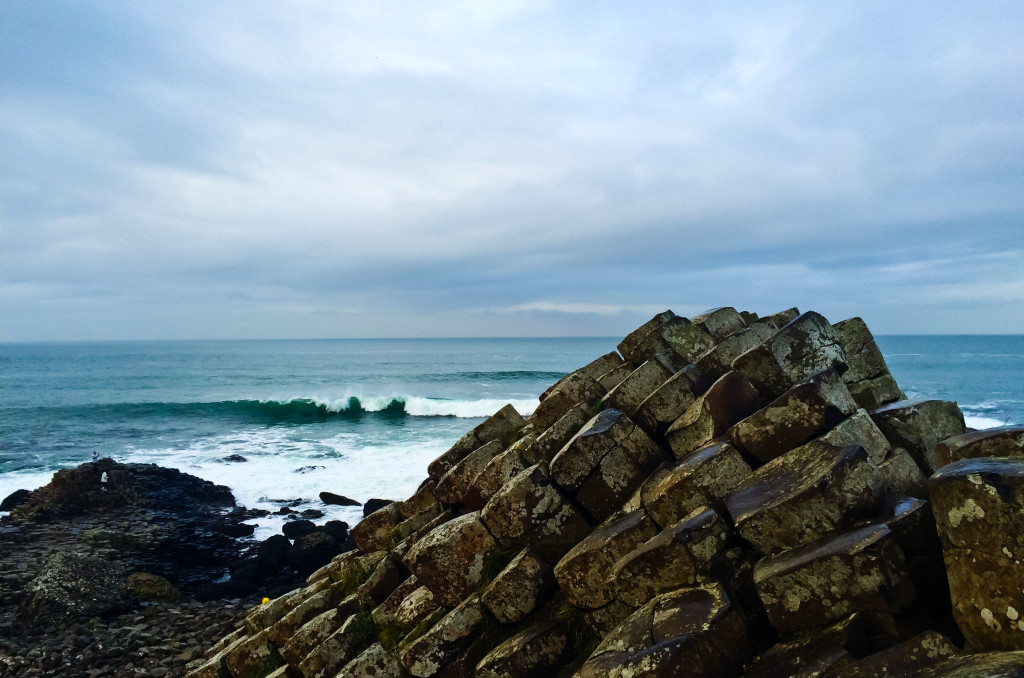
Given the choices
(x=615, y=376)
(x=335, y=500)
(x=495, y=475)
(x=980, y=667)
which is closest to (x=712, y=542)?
(x=980, y=667)

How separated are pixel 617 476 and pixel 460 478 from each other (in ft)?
9.56

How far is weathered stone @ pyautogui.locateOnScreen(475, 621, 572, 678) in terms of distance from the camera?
5.51 meters

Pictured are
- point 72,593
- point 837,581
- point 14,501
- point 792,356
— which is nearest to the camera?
point 837,581

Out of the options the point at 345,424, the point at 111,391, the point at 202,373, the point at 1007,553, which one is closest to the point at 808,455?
the point at 1007,553

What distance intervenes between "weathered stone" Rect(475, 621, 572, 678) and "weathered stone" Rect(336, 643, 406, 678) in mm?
1473

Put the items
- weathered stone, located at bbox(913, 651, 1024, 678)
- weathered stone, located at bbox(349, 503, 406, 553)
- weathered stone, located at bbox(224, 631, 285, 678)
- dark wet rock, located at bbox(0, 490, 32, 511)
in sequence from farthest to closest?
dark wet rock, located at bbox(0, 490, 32, 511) < weathered stone, located at bbox(349, 503, 406, 553) < weathered stone, located at bbox(224, 631, 285, 678) < weathered stone, located at bbox(913, 651, 1024, 678)

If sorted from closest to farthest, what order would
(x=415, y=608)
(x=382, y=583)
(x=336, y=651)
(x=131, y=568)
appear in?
1. (x=415, y=608)
2. (x=336, y=651)
3. (x=382, y=583)
4. (x=131, y=568)

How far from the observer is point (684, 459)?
6.08m

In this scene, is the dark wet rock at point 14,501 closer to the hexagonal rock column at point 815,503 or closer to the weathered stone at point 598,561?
the weathered stone at point 598,561

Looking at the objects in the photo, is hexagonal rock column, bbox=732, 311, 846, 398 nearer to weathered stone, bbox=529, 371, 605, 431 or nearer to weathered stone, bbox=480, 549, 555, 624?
weathered stone, bbox=529, 371, 605, 431

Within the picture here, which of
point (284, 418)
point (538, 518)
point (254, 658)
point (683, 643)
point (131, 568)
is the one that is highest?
point (538, 518)

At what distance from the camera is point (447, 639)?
625cm

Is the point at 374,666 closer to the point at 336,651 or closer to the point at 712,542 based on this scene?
the point at 336,651

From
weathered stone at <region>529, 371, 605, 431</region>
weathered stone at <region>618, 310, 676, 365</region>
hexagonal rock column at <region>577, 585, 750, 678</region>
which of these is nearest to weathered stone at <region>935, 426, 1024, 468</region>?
hexagonal rock column at <region>577, 585, 750, 678</region>
